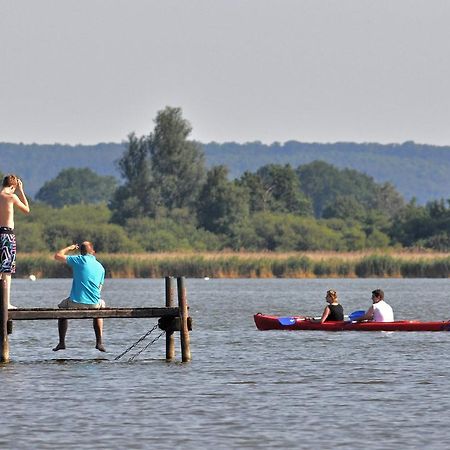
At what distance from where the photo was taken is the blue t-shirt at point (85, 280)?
2716 centimetres

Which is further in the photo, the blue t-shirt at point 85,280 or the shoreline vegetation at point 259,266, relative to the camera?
the shoreline vegetation at point 259,266

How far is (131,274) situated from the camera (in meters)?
81.1

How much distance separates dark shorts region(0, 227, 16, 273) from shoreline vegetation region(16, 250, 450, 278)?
52337 millimetres

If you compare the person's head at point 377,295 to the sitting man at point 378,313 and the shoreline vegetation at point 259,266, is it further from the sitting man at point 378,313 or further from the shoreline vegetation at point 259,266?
the shoreline vegetation at point 259,266

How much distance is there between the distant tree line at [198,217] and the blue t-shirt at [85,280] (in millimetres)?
70649

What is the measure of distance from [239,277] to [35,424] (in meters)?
62.8

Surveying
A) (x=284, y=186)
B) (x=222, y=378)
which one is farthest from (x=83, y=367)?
(x=284, y=186)

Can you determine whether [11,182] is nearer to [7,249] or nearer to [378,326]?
[7,249]

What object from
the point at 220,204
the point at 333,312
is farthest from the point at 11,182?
the point at 220,204

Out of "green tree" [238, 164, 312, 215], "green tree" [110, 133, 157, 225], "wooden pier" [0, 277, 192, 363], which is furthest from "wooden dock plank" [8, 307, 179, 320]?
"green tree" [238, 164, 312, 215]

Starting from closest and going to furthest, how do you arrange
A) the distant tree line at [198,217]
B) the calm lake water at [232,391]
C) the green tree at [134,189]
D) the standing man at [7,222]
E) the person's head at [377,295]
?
the calm lake water at [232,391], the standing man at [7,222], the person's head at [377,295], the distant tree line at [198,217], the green tree at [134,189]

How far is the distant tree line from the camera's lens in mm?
103312

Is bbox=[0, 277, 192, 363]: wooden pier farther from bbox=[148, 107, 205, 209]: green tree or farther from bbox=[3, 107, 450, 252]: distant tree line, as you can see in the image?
bbox=[148, 107, 205, 209]: green tree

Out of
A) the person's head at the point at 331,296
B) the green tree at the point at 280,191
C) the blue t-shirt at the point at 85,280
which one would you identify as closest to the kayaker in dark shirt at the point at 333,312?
the person's head at the point at 331,296
